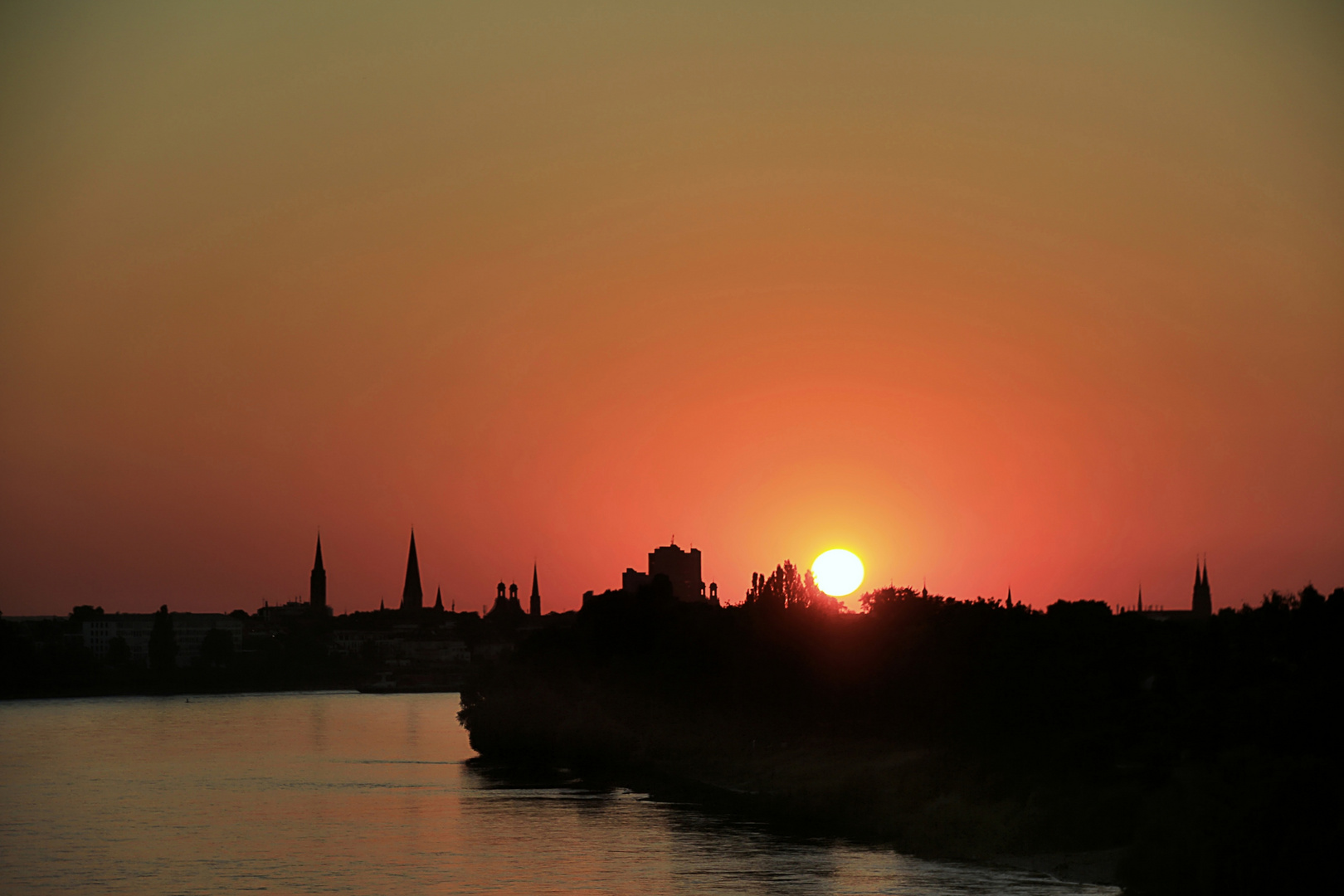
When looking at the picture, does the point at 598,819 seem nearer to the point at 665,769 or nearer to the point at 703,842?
the point at 703,842

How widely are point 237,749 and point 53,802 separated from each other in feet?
158

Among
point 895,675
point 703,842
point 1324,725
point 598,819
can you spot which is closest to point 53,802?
point 598,819

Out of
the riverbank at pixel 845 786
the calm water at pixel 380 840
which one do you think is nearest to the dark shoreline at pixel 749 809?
the riverbank at pixel 845 786

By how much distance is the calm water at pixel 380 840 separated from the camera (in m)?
58.8

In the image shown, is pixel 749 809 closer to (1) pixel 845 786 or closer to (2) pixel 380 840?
(1) pixel 845 786

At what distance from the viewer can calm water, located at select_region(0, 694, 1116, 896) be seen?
58.8 meters

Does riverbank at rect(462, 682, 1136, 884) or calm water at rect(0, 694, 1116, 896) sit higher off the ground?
riverbank at rect(462, 682, 1136, 884)

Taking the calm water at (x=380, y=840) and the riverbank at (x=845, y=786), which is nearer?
the calm water at (x=380, y=840)

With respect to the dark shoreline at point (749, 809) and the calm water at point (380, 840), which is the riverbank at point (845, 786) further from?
the calm water at point (380, 840)

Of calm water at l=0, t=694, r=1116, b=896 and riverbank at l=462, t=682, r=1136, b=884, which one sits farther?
riverbank at l=462, t=682, r=1136, b=884

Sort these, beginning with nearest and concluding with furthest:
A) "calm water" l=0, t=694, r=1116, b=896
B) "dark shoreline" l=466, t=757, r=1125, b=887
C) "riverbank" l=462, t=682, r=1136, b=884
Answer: "dark shoreline" l=466, t=757, r=1125, b=887 < "calm water" l=0, t=694, r=1116, b=896 < "riverbank" l=462, t=682, r=1136, b=884

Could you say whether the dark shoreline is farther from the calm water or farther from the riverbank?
the calm water

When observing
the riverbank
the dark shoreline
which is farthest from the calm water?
the riverbank

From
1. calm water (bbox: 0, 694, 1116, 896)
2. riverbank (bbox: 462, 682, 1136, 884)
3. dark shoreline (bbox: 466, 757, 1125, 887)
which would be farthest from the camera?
riverbank (bbox: 462, 682, 1136, 884)
